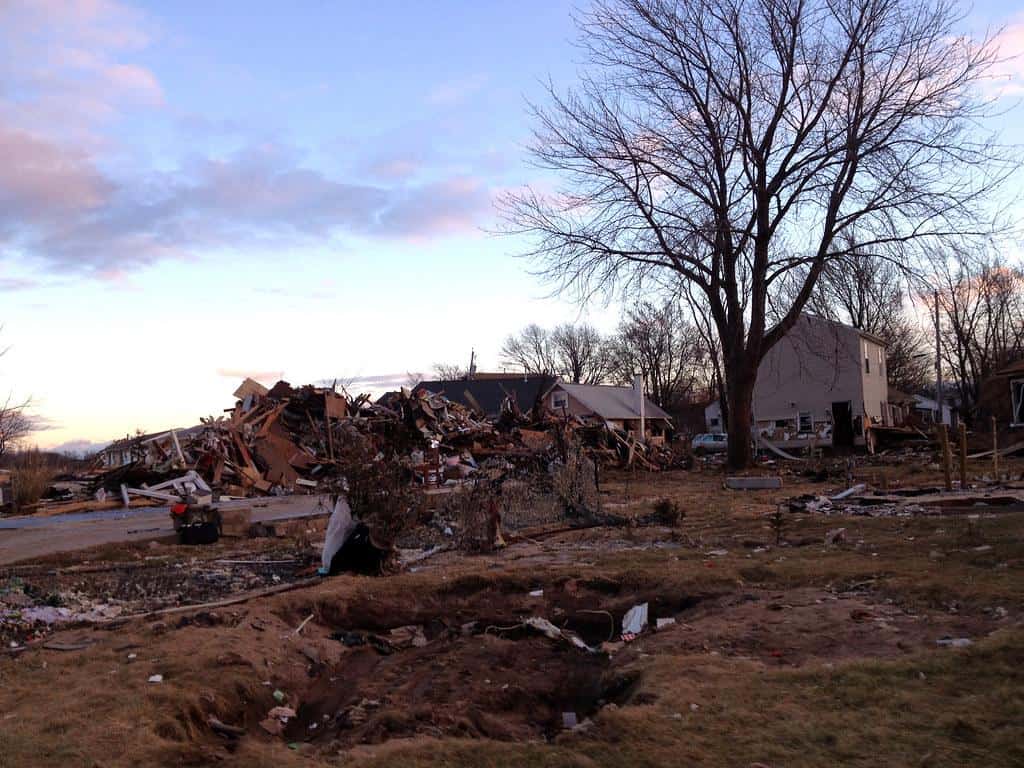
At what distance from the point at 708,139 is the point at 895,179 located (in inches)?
192

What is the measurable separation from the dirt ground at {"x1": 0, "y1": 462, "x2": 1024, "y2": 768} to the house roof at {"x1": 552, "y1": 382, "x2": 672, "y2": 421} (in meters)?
42.7

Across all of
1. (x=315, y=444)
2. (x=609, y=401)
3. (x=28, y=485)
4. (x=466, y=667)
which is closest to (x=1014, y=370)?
(x=609, y=401)

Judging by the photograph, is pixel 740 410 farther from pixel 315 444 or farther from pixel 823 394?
pixel 823 394

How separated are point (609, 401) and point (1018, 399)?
23.8 m

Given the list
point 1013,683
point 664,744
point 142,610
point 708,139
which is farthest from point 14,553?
point 708,139

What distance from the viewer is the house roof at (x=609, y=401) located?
53.6m

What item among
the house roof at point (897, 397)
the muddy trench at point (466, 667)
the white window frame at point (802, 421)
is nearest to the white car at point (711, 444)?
the white window frame at point (802, 421)

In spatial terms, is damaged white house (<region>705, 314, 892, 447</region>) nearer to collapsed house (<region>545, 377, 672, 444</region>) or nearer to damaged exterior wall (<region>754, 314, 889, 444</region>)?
damaged exterior wall (<region>754, 314, 889, 444</region>)

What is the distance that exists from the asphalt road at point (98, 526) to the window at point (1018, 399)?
30928mm

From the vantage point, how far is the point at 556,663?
21.4ft

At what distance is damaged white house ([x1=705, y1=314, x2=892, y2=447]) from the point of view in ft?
137

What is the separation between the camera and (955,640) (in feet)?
18.6

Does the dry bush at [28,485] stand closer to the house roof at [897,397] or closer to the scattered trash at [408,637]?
the scattered trash at [408,637]

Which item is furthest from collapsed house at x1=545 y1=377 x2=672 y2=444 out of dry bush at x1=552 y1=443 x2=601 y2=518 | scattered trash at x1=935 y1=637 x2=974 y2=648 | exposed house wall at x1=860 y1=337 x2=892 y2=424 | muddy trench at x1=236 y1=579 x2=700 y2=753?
scattered trash at x1=935 y1=637 x2=974 y2=648
